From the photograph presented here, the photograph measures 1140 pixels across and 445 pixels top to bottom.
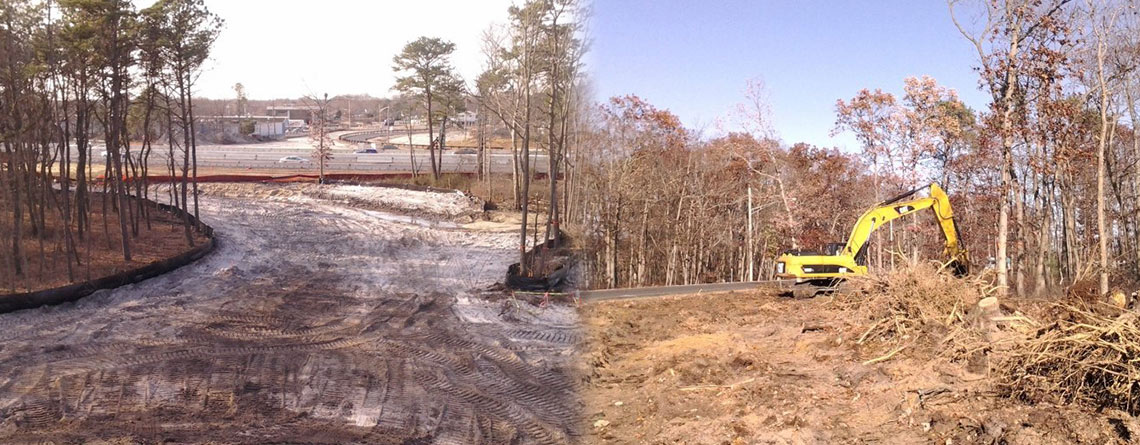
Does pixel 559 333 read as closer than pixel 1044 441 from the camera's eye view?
No

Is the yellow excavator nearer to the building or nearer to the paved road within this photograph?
the paved road

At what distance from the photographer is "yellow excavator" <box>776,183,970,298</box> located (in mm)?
10836

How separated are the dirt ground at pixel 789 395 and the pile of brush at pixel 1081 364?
0.11 m

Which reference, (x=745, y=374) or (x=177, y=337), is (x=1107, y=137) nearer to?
(x=745, y=374)

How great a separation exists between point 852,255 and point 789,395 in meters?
6.07

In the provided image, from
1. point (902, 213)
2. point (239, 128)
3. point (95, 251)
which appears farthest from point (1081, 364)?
point (239, 128)

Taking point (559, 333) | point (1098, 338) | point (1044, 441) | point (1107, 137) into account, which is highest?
point (1107, 137)

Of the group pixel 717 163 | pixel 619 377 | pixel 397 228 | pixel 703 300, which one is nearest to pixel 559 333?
pixel 703 300

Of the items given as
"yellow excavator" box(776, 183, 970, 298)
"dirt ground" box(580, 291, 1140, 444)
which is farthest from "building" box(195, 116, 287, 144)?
"dirt ground" box(580, 291, 1140, 444)

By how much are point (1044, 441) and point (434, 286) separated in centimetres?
971

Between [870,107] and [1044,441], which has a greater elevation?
[870,107]

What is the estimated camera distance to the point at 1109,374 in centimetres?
461

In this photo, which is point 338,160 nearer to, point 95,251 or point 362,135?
point 362,135

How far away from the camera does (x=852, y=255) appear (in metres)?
11.1
